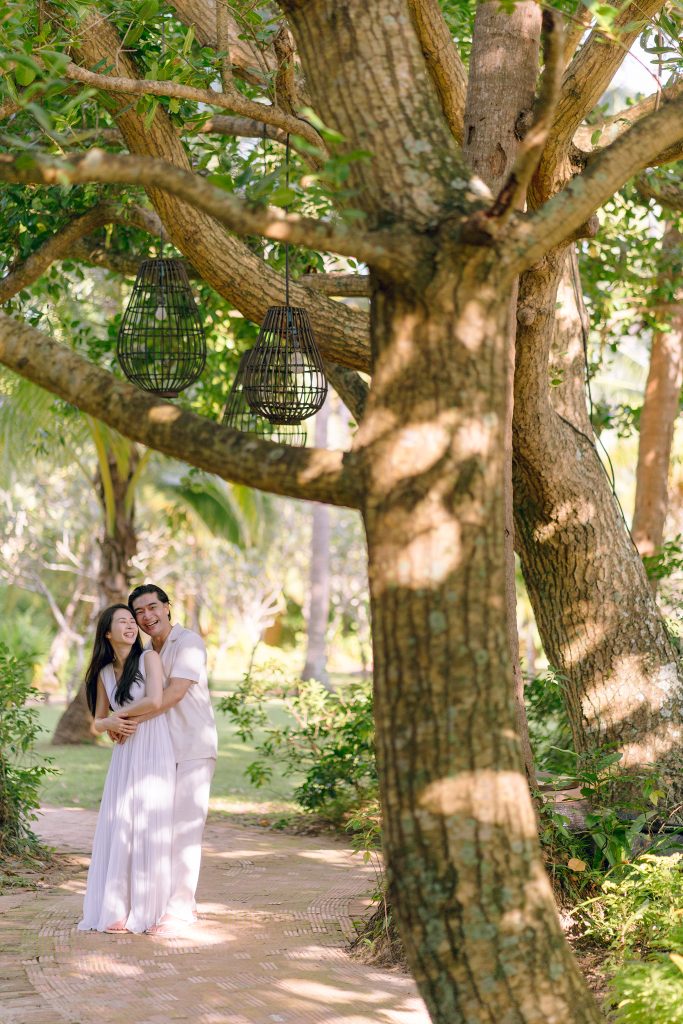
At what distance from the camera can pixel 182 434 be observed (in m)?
3.29

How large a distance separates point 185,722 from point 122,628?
27.9 inches

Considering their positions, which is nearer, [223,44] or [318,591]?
[223,44]

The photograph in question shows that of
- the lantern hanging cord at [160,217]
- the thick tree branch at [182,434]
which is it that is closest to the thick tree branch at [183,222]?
the lantern hanging cord at [160,217]

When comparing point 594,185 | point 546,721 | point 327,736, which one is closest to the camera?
point 594,185

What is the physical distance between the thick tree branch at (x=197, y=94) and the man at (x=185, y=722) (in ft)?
9.19

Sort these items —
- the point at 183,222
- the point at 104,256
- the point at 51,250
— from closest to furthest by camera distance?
the point at 183,222
the point at 51,250
the point at 104,256

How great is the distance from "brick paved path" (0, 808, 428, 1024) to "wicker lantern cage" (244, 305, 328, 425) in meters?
2.98

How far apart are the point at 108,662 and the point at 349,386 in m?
2.52

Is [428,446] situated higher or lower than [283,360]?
lower

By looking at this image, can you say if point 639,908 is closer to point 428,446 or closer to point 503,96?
point 428,446

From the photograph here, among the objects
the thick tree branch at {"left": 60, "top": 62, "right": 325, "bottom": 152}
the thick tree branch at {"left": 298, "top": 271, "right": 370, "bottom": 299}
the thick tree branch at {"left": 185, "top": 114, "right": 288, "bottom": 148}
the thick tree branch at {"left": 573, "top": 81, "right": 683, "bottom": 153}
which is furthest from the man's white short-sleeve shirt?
the thick tree branch at {"left": 573, "top": 81, "right": 683, "bottom": 153}

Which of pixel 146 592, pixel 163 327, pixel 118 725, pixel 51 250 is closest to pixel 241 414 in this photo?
pixel 163 327

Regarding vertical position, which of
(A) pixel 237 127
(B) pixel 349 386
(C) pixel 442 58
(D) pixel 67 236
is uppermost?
(A) pixel 237 127

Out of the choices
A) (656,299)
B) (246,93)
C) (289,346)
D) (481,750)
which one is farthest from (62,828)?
(481,750)
